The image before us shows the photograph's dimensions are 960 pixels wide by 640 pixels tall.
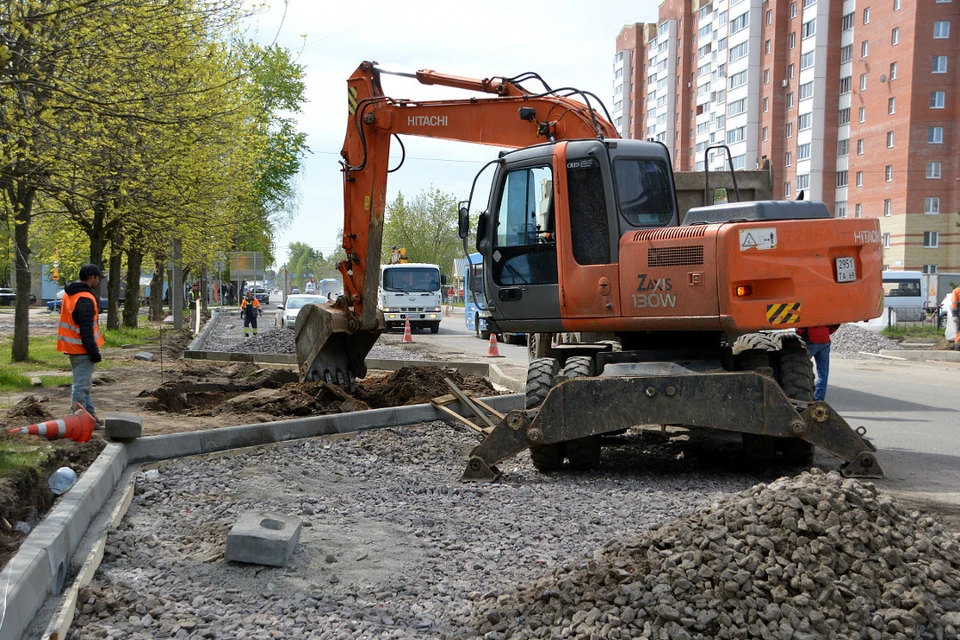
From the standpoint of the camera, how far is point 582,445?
8.27 metres

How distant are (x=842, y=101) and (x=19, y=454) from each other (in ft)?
225

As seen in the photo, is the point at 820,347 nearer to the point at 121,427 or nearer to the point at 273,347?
the point at 121,427

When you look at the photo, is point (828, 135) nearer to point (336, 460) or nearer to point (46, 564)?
point (336, 460)

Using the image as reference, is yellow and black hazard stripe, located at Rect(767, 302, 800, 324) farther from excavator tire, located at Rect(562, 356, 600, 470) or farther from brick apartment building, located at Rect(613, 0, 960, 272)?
brick apartment building, located at Rect(613, 0, 960, 272)

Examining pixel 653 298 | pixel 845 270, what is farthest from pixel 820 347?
pixel 653 298

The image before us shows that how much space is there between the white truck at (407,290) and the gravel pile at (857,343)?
14.3 meters

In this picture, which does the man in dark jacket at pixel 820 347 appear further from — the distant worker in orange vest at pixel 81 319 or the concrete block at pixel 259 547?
the distant worker in orange vest at pixel 81 319

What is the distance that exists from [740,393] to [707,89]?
81711 mm

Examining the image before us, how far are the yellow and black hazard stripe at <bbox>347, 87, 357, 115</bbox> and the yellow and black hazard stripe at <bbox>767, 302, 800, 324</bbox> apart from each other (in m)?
6.39

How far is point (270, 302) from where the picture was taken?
97.7 meters

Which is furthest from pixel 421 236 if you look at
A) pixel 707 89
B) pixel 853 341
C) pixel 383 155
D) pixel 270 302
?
pixel 383 155

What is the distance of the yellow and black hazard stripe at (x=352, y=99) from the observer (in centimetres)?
1225

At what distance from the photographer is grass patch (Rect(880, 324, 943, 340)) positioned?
29422 mm

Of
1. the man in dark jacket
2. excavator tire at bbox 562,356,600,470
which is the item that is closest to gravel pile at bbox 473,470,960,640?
excavator tire at bbox 562,356,600,470
